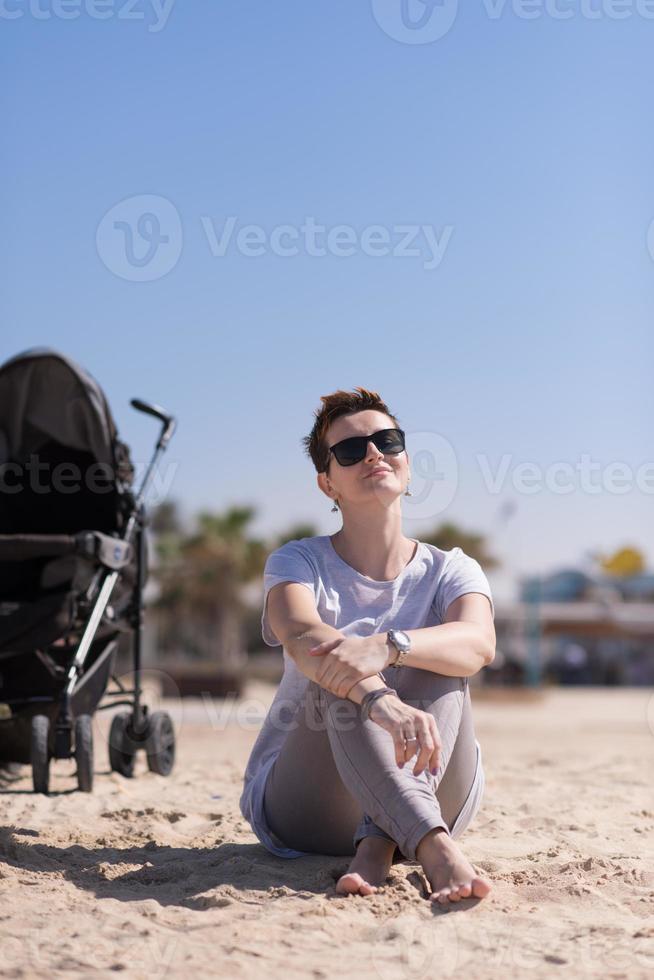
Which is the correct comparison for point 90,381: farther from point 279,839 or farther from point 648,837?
point 648,837

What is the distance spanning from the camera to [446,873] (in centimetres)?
275

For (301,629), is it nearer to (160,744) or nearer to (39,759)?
(39,759)

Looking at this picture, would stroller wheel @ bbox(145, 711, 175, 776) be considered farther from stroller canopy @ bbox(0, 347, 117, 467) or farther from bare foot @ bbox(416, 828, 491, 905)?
bare foot @ bbox(416, 828, 491, 905)

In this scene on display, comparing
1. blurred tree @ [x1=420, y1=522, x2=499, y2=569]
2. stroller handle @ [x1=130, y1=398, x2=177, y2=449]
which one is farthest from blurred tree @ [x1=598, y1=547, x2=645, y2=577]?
stroller handle @ [x1=130, y1=398, x2=177, y2=449]

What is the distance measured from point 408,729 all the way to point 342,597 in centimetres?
62

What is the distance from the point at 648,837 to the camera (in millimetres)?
3998

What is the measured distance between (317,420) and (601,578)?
65034 mm

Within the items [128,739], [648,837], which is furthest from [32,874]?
[128,739]

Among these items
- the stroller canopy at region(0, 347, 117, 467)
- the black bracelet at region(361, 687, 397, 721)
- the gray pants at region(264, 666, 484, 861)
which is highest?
the stroller canopy at region(0, 347, 117, 467)

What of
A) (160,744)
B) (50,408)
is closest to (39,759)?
(160,744)

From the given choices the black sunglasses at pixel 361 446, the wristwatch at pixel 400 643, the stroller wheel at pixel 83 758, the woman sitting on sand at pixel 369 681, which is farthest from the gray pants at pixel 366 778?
the stroller wheel at pixel 83 758

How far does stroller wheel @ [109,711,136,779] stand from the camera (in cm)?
590

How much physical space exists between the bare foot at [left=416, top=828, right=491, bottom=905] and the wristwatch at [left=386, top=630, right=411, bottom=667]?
A: 17.7 inches

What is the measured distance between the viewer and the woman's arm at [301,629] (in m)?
A: 2.87
